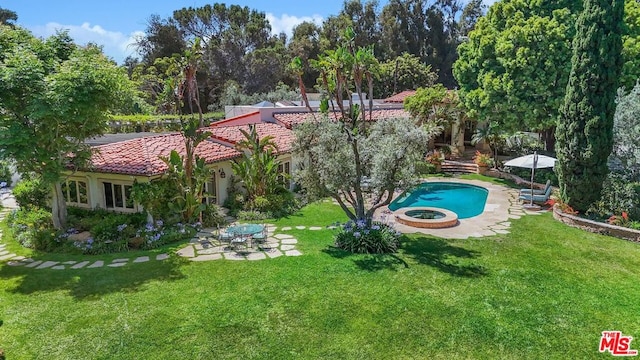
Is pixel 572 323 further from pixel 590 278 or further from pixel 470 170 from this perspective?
pixel 470 170

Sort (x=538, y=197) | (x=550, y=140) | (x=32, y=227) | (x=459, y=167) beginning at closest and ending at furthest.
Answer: (x=32, y=227) → (x=538, y=197) → (x=550, y=140) → (x=459, y=167)

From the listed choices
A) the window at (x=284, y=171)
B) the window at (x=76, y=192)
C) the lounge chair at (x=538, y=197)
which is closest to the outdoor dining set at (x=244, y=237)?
the window at (x=76, y=192)

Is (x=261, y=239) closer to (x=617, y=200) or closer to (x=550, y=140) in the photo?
(x=617, y=200)

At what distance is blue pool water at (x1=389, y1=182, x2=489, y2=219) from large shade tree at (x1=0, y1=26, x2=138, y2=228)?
44.0ft

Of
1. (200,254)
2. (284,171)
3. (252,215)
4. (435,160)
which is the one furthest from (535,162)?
(200,254)

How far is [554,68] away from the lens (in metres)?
23.1

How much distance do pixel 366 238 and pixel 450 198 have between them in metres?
11.1

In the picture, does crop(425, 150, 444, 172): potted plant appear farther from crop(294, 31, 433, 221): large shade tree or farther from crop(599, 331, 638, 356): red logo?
crop(599, 331, 638, 356): red logo

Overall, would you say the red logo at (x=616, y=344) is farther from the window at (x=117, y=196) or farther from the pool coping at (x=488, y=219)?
the window at (x=117, y=196)

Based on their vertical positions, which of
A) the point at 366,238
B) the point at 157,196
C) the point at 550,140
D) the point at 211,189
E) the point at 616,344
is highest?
the point at 550,140

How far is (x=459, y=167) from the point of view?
3103 cm

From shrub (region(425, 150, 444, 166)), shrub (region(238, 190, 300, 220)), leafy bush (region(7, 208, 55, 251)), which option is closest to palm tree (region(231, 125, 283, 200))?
shrub (region(238, 190, 300, 220))

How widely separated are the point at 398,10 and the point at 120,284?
59984 mm

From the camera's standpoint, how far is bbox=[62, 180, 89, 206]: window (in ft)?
60.1
